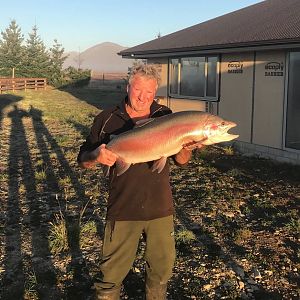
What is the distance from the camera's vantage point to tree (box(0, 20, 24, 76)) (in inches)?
1870

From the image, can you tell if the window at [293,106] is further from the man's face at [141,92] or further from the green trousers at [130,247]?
the man's face at [141,92]

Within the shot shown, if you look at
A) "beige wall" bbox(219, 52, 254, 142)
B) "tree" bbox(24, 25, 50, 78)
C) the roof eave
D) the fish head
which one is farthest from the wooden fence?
the fish head

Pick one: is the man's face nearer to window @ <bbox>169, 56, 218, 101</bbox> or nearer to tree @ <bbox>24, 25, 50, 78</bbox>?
window @ <bbox>169, 56, 218, 101</bbox>

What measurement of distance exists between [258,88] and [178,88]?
13.8 feet

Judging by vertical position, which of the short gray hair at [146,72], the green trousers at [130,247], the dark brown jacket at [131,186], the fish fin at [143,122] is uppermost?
the short gray hair at [146,72]

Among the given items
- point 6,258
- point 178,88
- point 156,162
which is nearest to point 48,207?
point 6,258

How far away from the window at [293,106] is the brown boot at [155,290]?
7867 mm

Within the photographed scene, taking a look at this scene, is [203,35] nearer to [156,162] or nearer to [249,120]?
[249,120]

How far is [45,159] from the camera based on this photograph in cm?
1134

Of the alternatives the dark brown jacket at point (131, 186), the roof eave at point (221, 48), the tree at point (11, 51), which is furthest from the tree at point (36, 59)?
the dark brown jacket at point (131, 186)

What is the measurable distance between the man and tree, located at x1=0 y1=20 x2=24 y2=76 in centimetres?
4561

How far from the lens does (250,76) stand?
476 inches

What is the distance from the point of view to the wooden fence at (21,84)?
37.9 m

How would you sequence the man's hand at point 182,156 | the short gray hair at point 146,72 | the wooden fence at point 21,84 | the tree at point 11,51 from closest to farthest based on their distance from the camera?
the short gray hair at point 146,72 < the man's hand at point 182,156 < the wooden fence at point 21,84 < the tree at point 11,51
